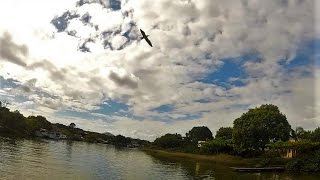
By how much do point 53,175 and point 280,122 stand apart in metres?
59.8

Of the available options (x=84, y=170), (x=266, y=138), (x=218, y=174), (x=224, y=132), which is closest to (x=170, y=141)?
(x=224, y=132)

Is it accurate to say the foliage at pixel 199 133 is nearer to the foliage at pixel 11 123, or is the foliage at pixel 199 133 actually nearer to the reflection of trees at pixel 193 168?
the foliage at pixel 11 123

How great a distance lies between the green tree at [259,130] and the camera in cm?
7769

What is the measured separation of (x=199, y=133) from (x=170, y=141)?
24746 millimetres


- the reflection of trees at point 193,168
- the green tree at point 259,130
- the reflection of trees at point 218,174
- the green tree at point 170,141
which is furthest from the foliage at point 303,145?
the green tree at point 170,141

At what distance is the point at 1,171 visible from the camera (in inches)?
1216

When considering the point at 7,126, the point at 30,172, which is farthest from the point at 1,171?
the point at 7,126

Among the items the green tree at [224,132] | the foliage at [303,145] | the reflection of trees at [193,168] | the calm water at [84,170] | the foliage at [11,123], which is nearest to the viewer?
the calm water at [84,170]

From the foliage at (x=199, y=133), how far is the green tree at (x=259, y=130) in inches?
3872

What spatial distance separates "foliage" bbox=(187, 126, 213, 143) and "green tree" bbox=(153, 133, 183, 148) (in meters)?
11.1

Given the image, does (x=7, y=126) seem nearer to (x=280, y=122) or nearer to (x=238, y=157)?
(x=238, y=157)

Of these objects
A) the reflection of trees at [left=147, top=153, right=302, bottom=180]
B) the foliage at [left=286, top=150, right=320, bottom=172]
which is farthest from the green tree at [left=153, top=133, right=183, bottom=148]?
the foliage at [left=286, top=150, right=320, bottom=172]

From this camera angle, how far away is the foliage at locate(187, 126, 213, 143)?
591ft

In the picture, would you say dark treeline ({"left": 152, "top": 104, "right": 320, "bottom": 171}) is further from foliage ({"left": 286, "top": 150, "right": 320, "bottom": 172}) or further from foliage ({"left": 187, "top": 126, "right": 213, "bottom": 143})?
foliage ({"left": 187, "top": 126, "right": 213, "bottom": 143})
